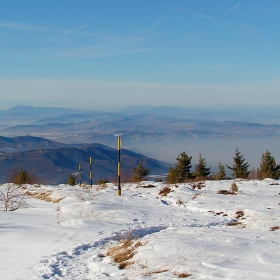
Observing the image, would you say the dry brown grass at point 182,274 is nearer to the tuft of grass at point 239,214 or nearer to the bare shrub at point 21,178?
the tuft of grass at point 239,214

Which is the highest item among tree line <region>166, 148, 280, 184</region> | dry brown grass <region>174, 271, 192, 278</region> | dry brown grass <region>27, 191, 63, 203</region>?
dry brown grass <region>174, 271, 192, 278</region>

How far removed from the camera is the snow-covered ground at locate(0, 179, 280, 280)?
5.67m

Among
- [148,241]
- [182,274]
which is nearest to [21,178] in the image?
[148,241]

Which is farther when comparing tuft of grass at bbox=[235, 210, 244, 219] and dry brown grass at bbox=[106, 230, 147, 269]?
tuft of grass at bbox=[235, 210, 244, 219]

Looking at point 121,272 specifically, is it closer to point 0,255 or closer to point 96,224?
point 0,255

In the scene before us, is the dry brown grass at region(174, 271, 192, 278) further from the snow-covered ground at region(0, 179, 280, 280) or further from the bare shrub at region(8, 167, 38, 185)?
the bare shrub at region(8, 167, 38, 185)

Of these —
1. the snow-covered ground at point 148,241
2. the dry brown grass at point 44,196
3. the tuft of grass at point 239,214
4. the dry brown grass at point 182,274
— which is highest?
the dry brown grass at point 182,274

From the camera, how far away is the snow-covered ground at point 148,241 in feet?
18.6

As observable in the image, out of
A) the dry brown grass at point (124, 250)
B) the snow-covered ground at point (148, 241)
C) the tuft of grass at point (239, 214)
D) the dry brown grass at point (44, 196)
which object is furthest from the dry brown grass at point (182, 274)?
the dry brown grass at point (44, 196)

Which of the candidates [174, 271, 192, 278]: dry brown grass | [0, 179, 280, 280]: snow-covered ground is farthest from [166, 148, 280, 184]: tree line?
[174, 271, 192, 278]: dry brown grass

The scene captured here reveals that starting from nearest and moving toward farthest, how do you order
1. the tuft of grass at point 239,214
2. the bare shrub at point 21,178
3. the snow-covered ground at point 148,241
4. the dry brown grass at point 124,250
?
the snow-covered ground at point 148,241 < the dry brown grass at point 124,250 < the tuft of grass at point 239,214 < the bare shrub at point 21,178

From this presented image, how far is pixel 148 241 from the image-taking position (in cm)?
728

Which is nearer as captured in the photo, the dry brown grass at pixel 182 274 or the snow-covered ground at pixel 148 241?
the dry brown grass at pixel 182 274

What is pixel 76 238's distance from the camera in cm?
800
